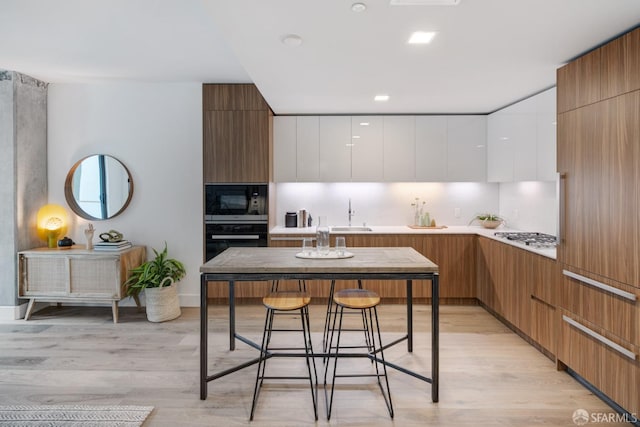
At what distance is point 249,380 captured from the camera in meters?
2.84

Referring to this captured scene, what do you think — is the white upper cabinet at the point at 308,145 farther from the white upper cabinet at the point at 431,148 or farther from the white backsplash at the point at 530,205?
the white backsplash at the point at 530,205

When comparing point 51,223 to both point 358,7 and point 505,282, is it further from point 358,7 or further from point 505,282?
point 505,282

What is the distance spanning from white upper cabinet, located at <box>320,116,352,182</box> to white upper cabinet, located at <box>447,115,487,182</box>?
4.24 feet

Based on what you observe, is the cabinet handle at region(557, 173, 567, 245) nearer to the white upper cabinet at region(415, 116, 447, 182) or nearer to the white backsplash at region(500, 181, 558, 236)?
the white backsplash at region(500, 181, 558, 236)

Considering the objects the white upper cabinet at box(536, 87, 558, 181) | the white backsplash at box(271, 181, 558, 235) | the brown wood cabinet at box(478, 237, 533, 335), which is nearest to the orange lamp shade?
the white backsplash at box(271, 181, 558, 235)

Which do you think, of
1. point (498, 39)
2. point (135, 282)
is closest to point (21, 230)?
point (135, 282)

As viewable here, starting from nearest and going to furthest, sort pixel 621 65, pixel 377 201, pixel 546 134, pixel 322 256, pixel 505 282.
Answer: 1. pixel 621 65
2. pixel 322 256
3. pixel 546 134
4. pixel 505 282
5. pixel 377 201

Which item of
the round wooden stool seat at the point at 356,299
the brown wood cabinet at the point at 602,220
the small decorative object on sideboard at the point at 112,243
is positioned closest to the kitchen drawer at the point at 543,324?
the brown wood cabinet at the point at 602,220

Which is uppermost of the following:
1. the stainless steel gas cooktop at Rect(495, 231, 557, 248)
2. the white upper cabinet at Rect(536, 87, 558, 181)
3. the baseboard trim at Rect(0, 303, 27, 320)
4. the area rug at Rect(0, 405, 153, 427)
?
the white upper cabinet at Rect(536, 87, 558, 181)

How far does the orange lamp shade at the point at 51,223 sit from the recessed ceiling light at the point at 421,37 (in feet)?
14.1

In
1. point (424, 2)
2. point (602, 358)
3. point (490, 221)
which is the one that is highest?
point (424, 2)

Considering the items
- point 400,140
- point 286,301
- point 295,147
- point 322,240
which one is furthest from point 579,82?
point 295,147

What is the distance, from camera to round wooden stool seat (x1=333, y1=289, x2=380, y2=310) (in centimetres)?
259

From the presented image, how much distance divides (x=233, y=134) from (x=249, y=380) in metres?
2.82
